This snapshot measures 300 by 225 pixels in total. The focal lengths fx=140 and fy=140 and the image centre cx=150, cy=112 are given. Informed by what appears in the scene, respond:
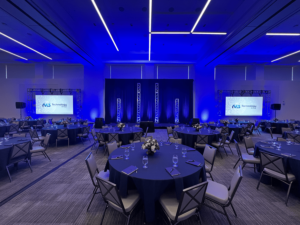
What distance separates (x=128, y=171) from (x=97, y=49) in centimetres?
945

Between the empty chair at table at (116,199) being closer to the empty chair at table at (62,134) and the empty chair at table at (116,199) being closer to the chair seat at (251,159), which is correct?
the chair seat at (251,159)

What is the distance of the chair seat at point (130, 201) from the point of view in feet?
5.72

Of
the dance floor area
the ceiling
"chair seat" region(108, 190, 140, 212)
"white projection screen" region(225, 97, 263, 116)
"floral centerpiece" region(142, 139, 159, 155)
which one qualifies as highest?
the ceiling

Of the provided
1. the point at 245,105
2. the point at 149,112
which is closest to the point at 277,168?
the point at 149,112

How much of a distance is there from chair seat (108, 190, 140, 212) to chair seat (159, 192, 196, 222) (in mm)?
338

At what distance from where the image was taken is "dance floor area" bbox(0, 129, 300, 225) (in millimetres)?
2111

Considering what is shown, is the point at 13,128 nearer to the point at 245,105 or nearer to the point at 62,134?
the point at 62,134

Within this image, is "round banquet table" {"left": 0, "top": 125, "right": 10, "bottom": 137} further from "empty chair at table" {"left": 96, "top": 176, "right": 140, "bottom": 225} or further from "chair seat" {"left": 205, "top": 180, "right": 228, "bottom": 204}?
"chair seat" {"left": 205, "top": 180, "right": 228, "bottom": 204}

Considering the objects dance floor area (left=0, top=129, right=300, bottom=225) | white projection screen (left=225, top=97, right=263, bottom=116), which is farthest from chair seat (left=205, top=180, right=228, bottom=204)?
white projection screen (left=225, top=97, right=263, bottom=116)

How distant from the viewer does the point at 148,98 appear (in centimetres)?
1094

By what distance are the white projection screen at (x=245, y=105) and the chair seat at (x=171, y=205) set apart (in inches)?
418

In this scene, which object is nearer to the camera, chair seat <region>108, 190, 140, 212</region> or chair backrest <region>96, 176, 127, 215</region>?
chair backrest <region>96, 176, 127, 215</region>

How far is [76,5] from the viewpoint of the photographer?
5137mm

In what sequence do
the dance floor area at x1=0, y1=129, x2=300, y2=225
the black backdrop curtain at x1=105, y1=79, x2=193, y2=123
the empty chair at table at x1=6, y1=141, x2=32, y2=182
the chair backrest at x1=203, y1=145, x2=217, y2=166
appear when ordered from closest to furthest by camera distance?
the dance floor area at x1=0, y1=129, x2=300, y2=225, the chair backrest at x1=203, y1=145, x2=217, y2=166, the empty chair at table at x1=6, y1=141, x2=32, y2=182, the black backdrop curtain at x1=105, y1=79, x2=193, y2=123
